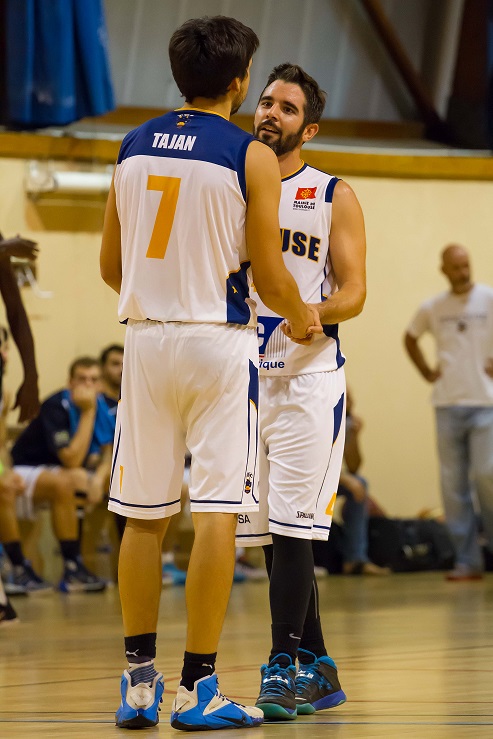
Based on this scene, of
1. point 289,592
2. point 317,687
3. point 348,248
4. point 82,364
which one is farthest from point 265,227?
point 82,364

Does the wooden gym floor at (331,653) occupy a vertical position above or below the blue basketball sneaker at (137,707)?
below

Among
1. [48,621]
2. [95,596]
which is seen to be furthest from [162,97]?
[48,621]

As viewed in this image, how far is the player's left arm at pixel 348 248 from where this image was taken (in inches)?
157

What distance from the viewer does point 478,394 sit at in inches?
375

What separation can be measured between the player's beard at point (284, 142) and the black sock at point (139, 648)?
1541 mm

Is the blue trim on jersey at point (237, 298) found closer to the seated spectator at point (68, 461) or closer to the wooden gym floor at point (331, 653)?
the wooden gym floor at point (331, 653)

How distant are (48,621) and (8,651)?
1.35 meters

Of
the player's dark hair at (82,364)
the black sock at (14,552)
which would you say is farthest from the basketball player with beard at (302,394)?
the player's dark hair at (82,364)

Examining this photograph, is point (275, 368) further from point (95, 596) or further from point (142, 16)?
point (142, 16)

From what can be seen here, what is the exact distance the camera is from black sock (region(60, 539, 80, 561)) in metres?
9.16

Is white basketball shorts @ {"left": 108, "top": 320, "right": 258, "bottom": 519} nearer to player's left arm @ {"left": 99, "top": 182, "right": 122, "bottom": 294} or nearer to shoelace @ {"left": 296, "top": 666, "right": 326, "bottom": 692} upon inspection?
player's left arm @ {"left": 99, "top": 182, "right": 122, "bottom": 294}

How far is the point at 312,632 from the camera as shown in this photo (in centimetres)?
411

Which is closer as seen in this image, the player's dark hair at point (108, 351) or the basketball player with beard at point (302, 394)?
the basketball player with beard at point (302, 394)

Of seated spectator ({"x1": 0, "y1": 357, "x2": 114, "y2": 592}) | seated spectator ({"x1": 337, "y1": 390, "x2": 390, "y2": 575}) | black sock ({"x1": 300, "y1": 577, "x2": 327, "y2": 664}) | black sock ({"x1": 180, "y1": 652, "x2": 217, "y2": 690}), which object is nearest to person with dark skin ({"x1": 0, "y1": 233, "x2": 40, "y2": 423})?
black sock ({"x1": 300, "y1": 577, "x2": 327, "y2": 664})
